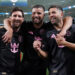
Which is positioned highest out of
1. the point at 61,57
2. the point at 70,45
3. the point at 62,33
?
the point at 62,33

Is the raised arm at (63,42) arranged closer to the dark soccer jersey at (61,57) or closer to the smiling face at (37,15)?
the dark soccer jersey at (61,57)

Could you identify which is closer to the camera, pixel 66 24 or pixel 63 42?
pixel 63 42

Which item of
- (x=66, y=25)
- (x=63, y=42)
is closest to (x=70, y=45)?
(x=63, y=42)

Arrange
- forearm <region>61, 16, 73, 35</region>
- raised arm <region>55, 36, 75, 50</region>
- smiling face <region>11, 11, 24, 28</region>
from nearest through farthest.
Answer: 1. raised arm <region>55, 36, 75, 50</region>
2. forearm <region>61, 16, 73, 35</region>
3. smiling face <region>11, 11, 24, 28</region>

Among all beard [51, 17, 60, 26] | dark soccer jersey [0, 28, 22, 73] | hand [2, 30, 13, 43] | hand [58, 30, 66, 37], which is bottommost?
dark soccer jersey [0, 28, 22, 73]

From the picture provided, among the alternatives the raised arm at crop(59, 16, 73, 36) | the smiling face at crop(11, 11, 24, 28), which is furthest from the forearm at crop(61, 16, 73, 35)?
the smiling face at crop(11, 11, 24, 28)

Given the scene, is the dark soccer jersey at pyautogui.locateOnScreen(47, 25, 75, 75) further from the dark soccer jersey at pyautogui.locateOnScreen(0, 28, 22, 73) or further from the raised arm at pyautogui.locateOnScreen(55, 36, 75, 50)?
the dark soccer jersey at pyautogui.locateOnScreen(0, 28, 22, 73)

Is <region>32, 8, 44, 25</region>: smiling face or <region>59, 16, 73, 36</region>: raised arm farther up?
<region>32, 8, 44, 25</region>: smiling face

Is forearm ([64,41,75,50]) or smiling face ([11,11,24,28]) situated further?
smiling face ([11,11,24,28])

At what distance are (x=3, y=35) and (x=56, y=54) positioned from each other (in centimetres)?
66

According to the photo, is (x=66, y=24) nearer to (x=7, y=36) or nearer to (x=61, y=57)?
(x=61, y=57)

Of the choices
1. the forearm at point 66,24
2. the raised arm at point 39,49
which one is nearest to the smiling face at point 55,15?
the forearm at point 66,24

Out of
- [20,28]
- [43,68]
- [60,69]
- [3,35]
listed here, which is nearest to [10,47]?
[3,35]

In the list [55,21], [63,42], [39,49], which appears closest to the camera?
[63,42]
